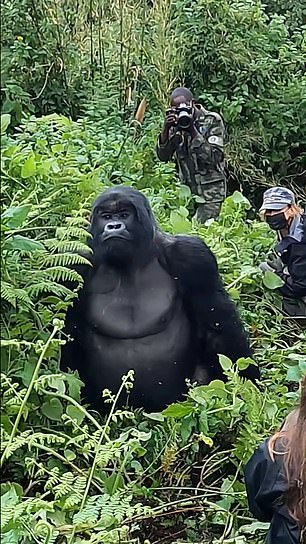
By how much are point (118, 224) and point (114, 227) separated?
0.01 meters

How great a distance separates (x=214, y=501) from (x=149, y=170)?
2371mm

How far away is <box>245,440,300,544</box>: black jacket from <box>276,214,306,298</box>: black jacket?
66.3 inches

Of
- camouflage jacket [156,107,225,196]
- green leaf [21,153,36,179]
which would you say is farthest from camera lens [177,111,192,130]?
green leaf [21,153,36,179]

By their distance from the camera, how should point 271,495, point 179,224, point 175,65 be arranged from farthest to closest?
point 175,65, point 179,224, point 271,495

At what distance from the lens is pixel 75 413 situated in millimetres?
1829

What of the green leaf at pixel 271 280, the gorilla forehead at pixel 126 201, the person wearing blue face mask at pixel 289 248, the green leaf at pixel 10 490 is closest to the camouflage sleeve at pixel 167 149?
the person wearing blue face mask at pixel 289 248

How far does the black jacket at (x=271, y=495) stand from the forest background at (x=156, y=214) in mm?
188

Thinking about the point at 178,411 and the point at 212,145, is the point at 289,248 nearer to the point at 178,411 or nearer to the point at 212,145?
the point at 212,145

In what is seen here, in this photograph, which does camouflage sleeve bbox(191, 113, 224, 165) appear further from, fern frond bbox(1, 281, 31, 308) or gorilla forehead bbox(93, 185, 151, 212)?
fern frond bbox(1, 281, 31, 308)

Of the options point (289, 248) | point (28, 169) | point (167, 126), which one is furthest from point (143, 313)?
point (167, 126)

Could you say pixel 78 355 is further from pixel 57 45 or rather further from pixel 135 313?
pixel 57 45

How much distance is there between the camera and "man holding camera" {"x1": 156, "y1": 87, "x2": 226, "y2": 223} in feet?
14.1

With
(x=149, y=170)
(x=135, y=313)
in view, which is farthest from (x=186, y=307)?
(x=149, y=170)

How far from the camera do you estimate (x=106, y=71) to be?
19.7ft
